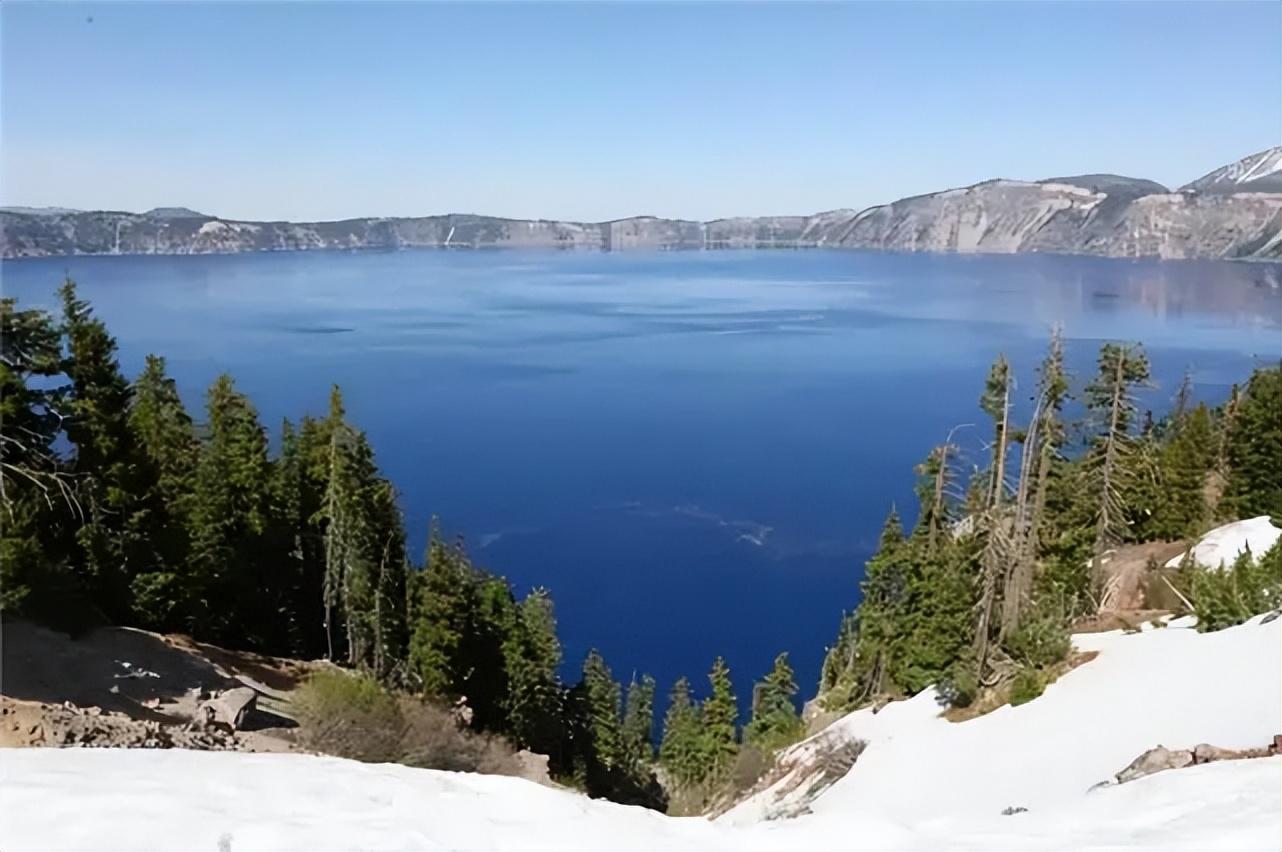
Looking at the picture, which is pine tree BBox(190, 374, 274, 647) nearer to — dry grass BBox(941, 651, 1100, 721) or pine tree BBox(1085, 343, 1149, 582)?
dry grass BBox(941, 651, 1100, 721)

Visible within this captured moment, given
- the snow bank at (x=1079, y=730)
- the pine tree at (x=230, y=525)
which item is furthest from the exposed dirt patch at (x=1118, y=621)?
the pine tree at (x=230, y=525)

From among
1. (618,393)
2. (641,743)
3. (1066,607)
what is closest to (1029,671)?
(1066,607)

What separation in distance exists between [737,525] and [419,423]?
1319 inches

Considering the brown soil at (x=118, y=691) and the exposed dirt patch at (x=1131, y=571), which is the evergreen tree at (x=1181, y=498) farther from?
the brown soil at (x=118, y=691)

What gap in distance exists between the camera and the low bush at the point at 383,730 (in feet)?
47.5

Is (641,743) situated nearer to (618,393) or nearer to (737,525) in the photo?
(737,525)

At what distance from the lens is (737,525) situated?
195 ft

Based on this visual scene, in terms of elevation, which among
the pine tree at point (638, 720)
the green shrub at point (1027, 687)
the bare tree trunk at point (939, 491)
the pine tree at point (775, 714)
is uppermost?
the bare tree trunk at point (939, 491)

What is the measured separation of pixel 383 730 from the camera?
15.3m

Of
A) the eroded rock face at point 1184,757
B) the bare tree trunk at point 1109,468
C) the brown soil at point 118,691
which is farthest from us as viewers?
the bare tree trunk at point 1109,468

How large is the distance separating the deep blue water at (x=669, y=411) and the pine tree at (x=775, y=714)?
25.2ft

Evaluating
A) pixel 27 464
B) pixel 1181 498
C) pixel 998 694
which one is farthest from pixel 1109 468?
pixel 27 464

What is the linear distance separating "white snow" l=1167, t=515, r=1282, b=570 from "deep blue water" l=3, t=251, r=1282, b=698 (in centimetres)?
2323

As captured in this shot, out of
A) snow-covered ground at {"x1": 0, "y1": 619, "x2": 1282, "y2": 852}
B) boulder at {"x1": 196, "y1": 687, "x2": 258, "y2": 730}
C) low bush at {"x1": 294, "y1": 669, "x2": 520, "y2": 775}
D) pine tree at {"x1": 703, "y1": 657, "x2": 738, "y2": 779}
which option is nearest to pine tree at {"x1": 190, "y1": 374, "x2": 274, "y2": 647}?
low bush at {"x1": 294, "y1": 669, "x2": 520, "y2": 775}
